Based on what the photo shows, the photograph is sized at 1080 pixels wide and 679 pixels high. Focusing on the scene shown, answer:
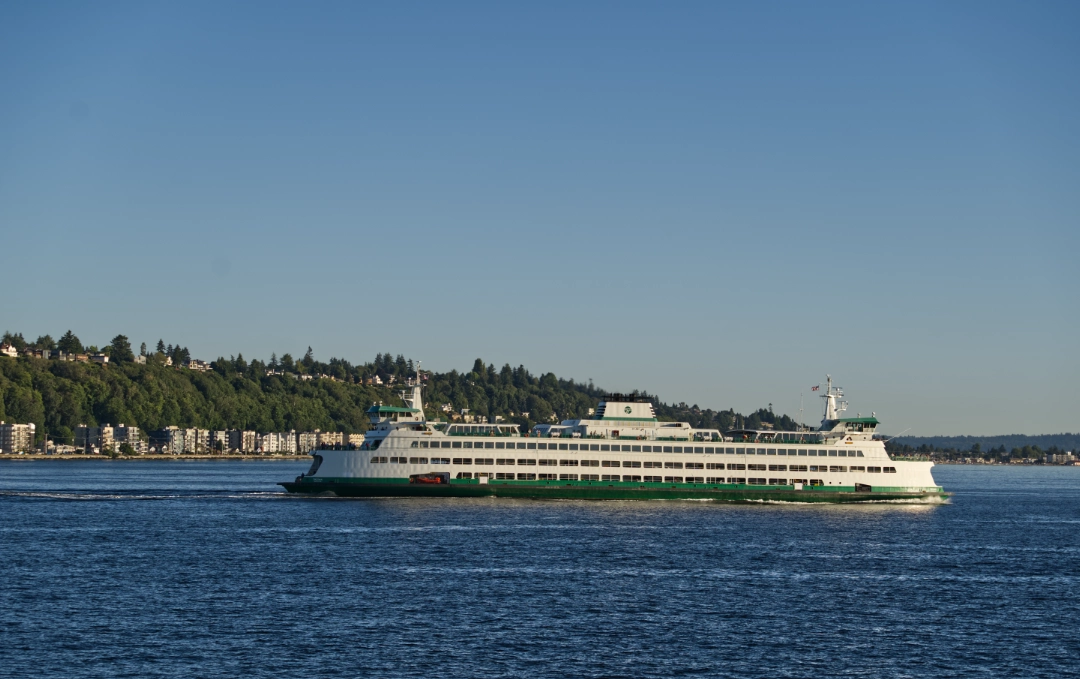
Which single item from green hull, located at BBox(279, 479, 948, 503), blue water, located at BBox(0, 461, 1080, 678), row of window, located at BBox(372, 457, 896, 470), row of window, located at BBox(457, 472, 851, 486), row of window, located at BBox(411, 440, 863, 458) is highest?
row of window, located at BBox(411, 440, 863, 458)

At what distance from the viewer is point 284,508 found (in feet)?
307

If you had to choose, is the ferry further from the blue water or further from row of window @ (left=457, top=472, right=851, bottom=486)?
the blue water

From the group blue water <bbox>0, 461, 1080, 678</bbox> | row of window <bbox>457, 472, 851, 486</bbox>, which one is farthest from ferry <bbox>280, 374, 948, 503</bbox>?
blue water <bbox>0, 461, 1080, 678</bbox>

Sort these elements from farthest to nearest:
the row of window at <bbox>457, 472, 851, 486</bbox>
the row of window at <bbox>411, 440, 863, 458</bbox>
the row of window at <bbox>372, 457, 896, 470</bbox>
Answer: the row of window at <bbox>457, 472, 851, 486</bbox>, the row of window at <bbox>411, 440, 863, 458</bbox>, the row of window at <bbox>372, 457, 896, 470</bbox>

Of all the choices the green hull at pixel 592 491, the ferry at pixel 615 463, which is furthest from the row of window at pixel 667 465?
the green hull at pixel 592 491

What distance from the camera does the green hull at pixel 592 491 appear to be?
100250 millimetres

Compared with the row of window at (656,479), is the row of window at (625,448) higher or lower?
higher

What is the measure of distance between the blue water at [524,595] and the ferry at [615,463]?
1149 centimetres

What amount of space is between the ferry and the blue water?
452 inches

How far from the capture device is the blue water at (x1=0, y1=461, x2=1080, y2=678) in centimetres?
3991

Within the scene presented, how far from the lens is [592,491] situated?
103188 millimetres

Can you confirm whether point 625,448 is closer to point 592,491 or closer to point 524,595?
point 592,491

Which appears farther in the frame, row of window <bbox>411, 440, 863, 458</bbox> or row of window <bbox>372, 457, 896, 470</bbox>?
row of window <bbox>411, 440, 863, 458</bbox>

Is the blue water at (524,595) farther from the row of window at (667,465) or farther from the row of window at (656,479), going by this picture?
the row of window at (656,479)
